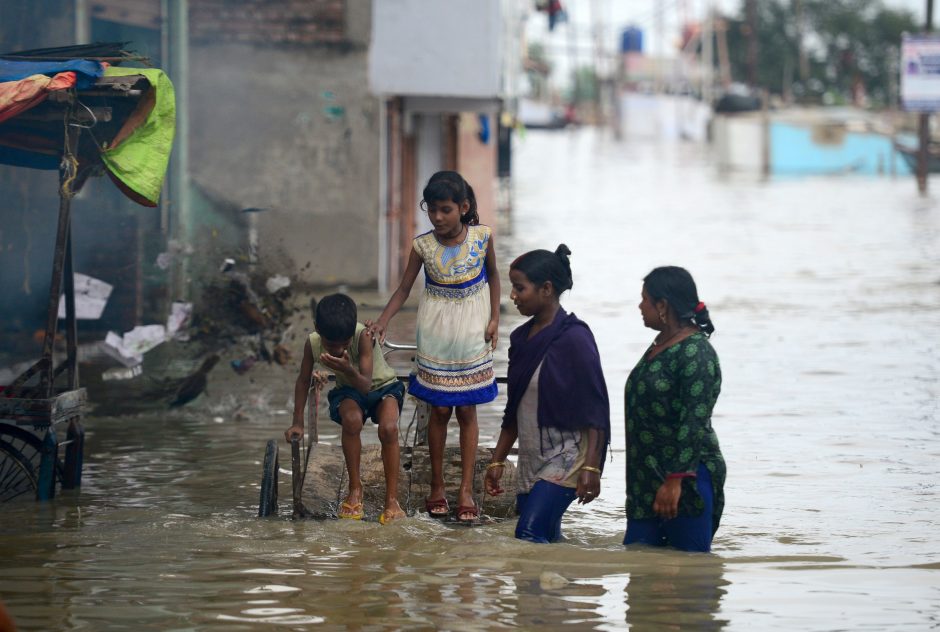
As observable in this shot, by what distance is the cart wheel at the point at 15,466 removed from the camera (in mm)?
7348

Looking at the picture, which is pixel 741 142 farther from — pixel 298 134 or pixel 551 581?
pixel 551 581

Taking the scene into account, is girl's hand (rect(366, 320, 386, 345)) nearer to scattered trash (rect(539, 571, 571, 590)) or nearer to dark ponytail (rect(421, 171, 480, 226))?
dark ponytail (rect(421, 171, 480, 226))

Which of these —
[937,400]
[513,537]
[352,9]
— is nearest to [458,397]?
[513,537]

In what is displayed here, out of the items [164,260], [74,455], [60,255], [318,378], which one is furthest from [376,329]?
[164,260]

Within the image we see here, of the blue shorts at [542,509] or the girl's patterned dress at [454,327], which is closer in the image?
the blue shorts at [542,509]

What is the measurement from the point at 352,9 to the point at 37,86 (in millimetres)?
9706

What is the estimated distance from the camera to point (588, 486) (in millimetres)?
6066

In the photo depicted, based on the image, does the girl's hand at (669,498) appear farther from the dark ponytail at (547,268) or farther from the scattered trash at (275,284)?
the scattered trash at (275,284)

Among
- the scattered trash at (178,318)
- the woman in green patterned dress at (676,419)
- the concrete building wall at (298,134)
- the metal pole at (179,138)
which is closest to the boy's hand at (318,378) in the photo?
the woman in green patterned dress at (676,419)

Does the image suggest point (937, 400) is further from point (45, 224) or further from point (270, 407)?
point (45, 224)

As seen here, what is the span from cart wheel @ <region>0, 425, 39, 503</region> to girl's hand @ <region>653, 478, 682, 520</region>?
329cm

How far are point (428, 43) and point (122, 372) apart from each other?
7.59 m

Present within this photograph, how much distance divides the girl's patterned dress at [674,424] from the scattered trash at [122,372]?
4.67 metres

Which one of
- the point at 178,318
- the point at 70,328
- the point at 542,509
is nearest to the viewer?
the point at 542,509
